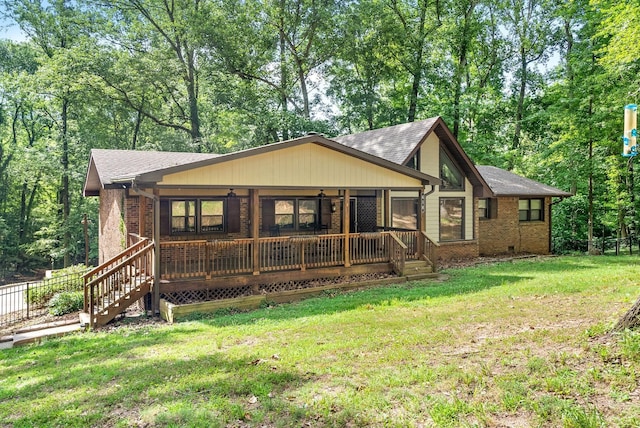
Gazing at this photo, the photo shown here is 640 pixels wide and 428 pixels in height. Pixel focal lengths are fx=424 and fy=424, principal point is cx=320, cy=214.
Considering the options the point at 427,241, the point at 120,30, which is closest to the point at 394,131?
the point at 427,241

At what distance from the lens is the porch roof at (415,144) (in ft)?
54.2

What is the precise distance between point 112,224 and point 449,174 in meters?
13.2

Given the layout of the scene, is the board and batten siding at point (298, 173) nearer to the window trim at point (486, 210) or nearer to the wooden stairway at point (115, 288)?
the wooden stairway at point (115, 288)

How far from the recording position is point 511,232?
19.9 m

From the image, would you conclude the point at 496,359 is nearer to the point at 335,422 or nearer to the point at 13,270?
the point at 335,422

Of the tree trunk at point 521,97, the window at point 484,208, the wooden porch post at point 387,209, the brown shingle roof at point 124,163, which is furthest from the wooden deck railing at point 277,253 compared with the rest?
the tree trunk at point 521,97

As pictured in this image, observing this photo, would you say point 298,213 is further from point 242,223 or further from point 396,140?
point 396,140

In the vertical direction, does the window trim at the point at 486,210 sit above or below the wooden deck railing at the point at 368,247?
above

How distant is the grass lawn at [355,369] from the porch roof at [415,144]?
332 inches

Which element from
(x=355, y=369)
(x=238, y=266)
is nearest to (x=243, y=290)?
(x=238, y=266)

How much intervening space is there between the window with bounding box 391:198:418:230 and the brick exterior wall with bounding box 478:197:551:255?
4519 mm

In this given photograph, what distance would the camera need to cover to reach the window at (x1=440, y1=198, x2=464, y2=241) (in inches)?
691

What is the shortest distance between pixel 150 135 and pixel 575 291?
98.6ft

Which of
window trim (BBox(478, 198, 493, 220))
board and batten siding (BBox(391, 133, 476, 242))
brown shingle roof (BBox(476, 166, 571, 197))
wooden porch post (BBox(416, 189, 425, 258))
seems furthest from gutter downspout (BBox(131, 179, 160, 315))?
window trim (BBox(478, 198, 493, 220))
